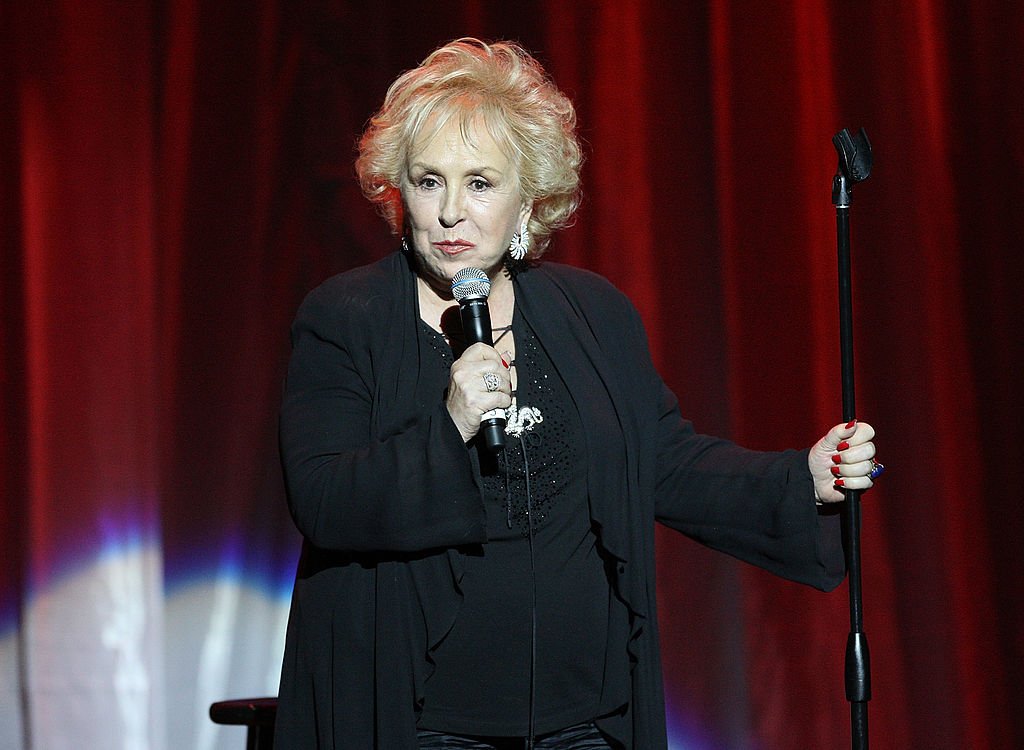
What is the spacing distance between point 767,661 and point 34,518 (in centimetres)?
183

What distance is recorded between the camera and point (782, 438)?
9.23ft

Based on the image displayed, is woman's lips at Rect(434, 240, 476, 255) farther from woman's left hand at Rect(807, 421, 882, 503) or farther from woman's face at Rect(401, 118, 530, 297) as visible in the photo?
woman's left hand at Rect(807, 421, 882, 503)

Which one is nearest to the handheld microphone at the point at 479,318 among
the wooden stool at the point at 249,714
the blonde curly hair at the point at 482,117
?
the blonde curly hair at the point at 482,117

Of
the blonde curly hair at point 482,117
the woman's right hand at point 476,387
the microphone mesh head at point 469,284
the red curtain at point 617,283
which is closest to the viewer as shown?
the woman's right hand at point 476,387

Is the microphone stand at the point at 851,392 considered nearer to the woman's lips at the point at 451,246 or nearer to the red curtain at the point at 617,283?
the woman's lips at the point at 451,246

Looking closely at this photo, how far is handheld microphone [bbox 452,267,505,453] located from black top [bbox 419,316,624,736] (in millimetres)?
149

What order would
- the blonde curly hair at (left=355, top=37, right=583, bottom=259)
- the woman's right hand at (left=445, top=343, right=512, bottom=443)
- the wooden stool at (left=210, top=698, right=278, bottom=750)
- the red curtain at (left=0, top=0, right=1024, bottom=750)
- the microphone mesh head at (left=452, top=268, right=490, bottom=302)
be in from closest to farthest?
the woman's right hand at (left=445, top=343, right=512, bottom=443)
the microphone mesh head at (left=452, top=268, right=490, bottom=302)
the blonde curly hair at (left=355, top=37, right=583, bottom=259)
the wooden stool at (left=210, top=698, right=278, bottom=750)
the red curtain at (left=0, top=0, right=1024, bottom=750)

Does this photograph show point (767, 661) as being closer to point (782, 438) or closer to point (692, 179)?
point (782, 438)

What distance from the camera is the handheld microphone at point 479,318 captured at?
143cm

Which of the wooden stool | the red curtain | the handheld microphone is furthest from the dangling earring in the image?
the red curtain

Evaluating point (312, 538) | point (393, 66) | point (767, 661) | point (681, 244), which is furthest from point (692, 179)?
point (312, 538)

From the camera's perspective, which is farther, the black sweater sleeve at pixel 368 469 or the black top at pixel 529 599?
the black top at pixel 529 599

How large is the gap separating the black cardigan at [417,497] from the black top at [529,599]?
4 centimetres

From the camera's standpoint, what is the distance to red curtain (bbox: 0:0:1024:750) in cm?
272
